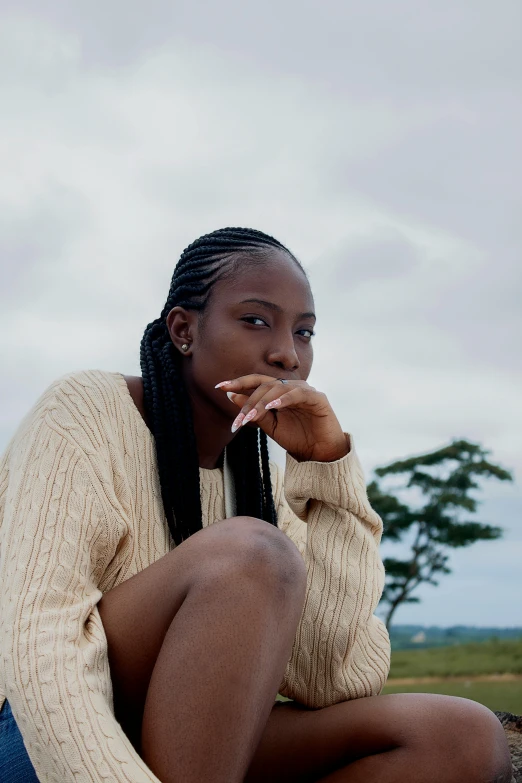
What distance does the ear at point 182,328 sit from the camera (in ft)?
8.90

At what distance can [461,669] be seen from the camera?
18469mm

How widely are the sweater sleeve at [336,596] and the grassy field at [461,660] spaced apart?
642 inches

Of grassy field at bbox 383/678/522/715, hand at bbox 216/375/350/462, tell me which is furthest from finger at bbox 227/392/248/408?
grassy field at bbox 383/678/522/715

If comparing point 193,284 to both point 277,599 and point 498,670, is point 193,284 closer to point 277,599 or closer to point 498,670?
point 277,599

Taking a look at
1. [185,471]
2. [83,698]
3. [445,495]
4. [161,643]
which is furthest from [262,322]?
[445,495]

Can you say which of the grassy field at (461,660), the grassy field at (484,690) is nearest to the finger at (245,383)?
the grassy field at (484,690)

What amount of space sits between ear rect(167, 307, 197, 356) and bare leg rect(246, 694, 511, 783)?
112 cm

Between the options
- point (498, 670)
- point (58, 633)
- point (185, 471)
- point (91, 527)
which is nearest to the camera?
point (58, 633)

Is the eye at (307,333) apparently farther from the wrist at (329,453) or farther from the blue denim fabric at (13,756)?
the blue denim fabric at (13,756)

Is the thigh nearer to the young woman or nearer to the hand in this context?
the young woman

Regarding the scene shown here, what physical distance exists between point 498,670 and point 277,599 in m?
18.0

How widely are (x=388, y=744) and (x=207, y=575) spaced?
847mm

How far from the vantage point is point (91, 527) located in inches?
83.8

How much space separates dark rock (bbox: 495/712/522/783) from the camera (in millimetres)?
3041
